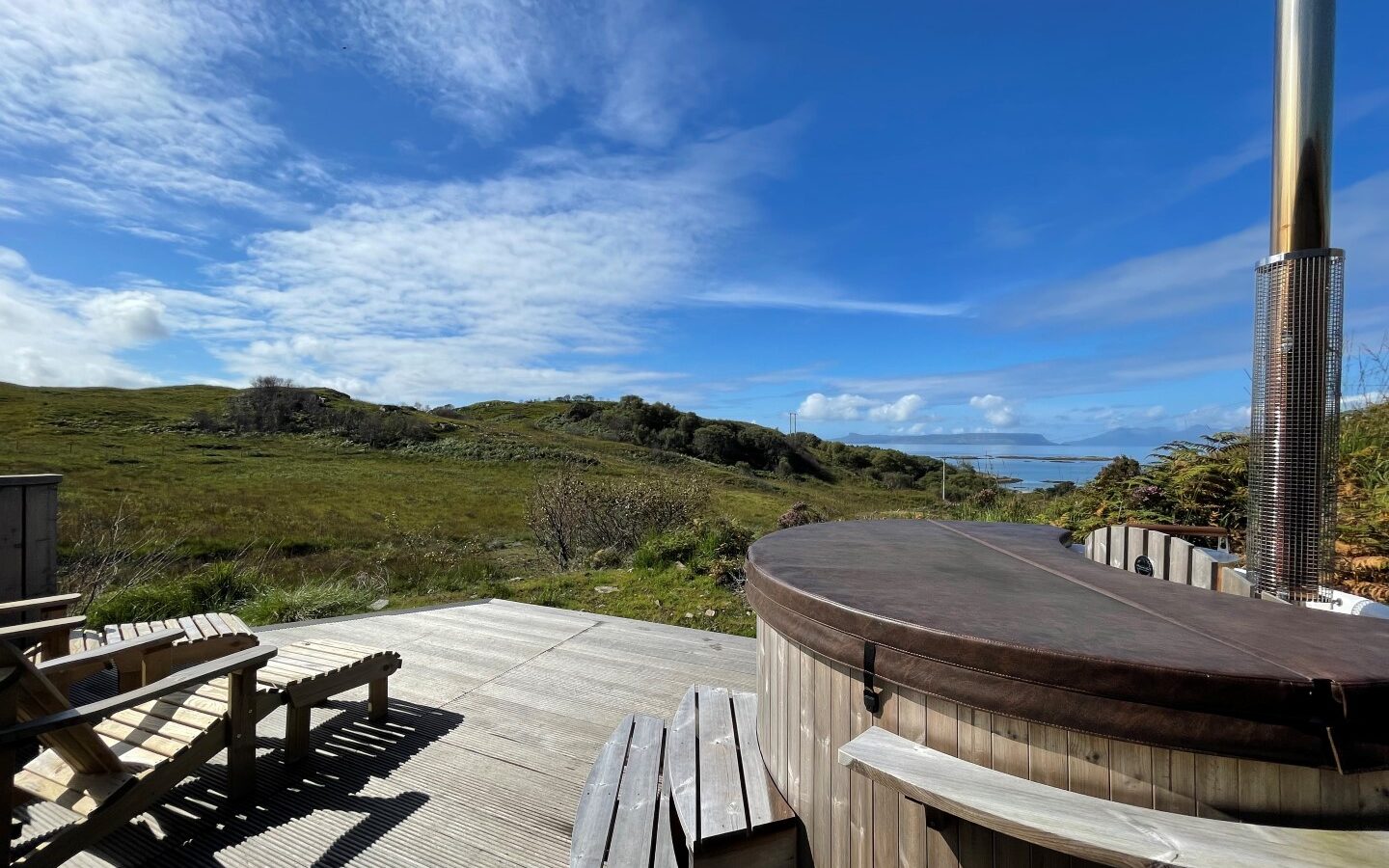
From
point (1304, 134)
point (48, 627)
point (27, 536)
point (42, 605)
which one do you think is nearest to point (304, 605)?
point (27, 536)

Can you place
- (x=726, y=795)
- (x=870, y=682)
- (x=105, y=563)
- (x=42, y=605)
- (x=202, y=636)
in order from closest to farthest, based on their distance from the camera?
(x=870, y=682), (x=726, y=795), (x=42, y=605), (x=202, y=636), (x=105, y=563)

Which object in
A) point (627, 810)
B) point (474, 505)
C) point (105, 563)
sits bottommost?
point (474, 505)

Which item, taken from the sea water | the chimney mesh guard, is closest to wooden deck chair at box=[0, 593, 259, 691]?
the chimney mesh guard

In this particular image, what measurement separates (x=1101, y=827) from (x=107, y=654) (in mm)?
3361

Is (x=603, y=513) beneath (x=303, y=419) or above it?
beneath

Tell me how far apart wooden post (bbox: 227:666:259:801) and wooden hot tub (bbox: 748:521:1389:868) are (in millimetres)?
2243

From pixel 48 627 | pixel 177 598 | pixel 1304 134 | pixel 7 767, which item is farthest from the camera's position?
pixel 177 598

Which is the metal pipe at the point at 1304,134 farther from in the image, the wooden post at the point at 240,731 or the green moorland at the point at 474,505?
the wooden post at the point at 240,731

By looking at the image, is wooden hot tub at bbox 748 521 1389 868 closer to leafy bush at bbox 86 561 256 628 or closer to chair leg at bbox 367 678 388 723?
chair leg at bbox 367 678 388 723

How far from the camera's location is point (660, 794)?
2.26 metres

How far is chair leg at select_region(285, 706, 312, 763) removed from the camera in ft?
9.45

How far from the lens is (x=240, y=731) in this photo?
258cm

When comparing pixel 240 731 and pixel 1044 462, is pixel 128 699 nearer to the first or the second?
pixel 240 731

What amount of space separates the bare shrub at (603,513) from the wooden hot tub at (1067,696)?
7.12m
